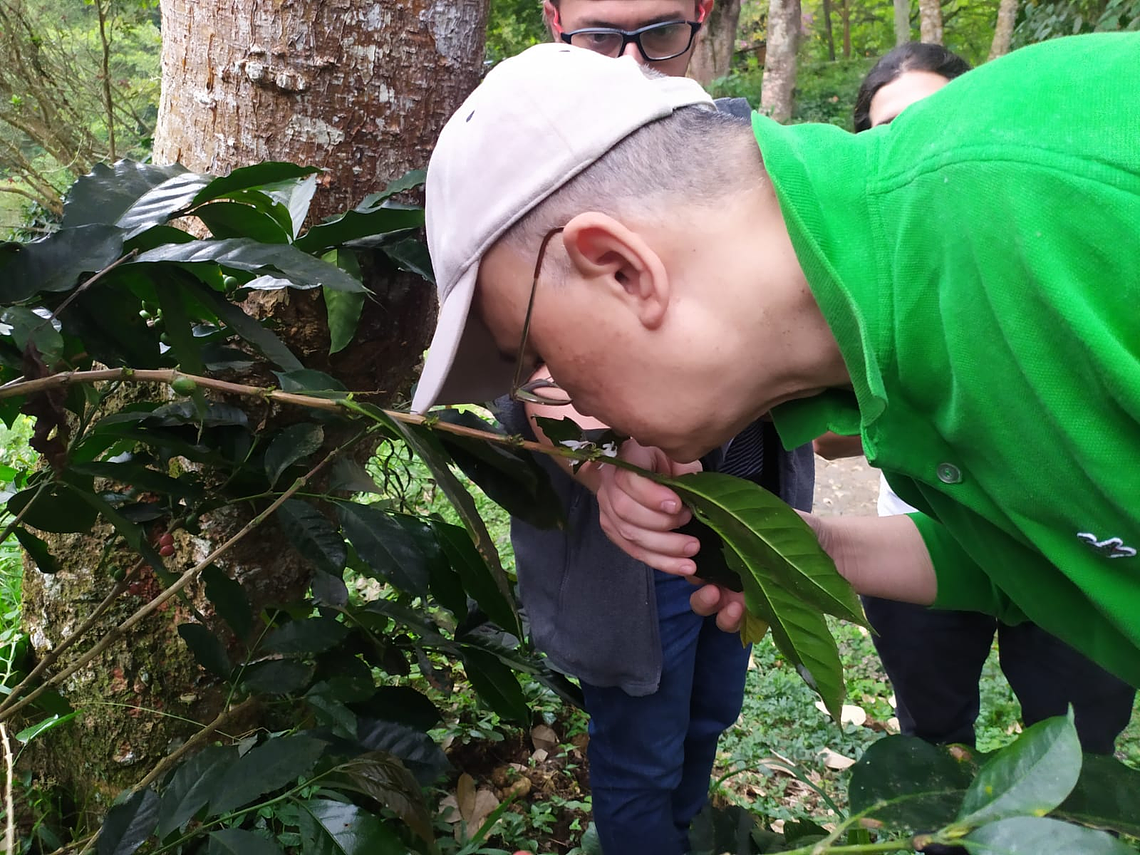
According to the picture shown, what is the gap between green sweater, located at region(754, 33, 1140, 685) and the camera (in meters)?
0.58

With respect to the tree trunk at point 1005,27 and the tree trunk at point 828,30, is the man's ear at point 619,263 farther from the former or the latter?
the tree trunk at point 828,30

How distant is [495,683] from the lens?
120 cm

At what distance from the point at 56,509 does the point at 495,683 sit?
64 cm

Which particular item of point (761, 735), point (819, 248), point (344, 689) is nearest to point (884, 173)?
point (819, 248)

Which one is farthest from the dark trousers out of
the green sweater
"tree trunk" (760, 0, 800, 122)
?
"tree trunk" (760, 0, 800, 122)

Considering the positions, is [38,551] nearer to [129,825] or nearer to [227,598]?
[227,598]

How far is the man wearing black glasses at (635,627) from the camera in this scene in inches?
52.9

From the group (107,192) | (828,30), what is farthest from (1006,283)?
(828,30)

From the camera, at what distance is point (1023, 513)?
0.73 m

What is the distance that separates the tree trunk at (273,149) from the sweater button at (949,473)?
0.83m

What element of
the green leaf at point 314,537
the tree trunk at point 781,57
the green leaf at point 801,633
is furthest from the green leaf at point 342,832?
the tree trunk at point 781,57

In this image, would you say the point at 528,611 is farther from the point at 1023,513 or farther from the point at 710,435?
the point at 1023,513

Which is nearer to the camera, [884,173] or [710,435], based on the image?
[884,173]

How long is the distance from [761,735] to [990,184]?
1.87 meters
